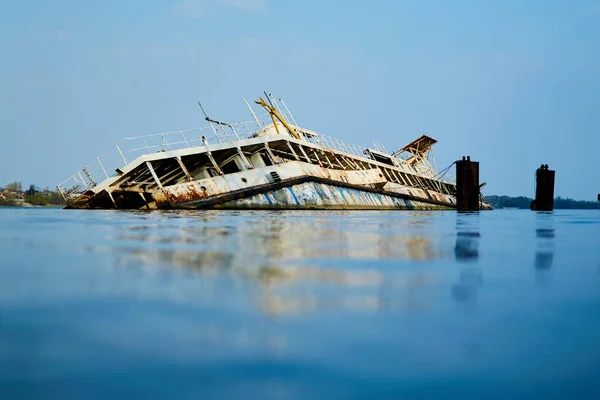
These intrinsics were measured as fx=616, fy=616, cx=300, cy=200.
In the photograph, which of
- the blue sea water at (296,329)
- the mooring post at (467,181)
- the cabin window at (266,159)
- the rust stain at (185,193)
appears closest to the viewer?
the blue sea water at (296,329)

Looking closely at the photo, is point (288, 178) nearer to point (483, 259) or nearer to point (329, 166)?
point (329, 166)

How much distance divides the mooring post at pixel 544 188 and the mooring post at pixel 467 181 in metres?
6.18

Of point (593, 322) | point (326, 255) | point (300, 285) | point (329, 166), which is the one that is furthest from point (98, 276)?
point (329, 166)

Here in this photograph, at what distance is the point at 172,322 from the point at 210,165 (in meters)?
26.1

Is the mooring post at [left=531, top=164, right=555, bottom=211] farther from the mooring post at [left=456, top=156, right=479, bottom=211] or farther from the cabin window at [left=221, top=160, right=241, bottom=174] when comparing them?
the cabin window at [left=221, top=160, right=241, bottom=174]

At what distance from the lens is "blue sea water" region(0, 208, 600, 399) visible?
7.84ft

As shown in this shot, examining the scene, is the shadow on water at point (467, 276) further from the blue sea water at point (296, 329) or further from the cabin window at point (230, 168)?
the cabin window at point (230, 168)

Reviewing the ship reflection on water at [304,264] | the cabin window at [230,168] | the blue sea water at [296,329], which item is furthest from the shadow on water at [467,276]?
the cabin window at [230,168]

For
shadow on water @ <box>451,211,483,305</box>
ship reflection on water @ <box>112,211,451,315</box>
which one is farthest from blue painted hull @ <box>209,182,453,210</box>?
shadow on water @ <box>451,211,483,305</box>

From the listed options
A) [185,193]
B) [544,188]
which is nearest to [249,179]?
[185,193]

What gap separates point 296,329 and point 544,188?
3832 cm

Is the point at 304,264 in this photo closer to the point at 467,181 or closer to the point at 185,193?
the point at 185,193

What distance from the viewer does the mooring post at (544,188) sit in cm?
3731

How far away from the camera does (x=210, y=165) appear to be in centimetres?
2914
